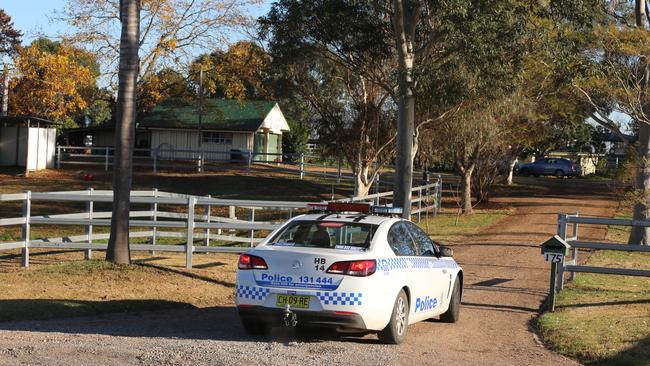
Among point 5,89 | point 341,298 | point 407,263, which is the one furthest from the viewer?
point 5,89

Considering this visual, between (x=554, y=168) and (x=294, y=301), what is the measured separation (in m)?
62.0

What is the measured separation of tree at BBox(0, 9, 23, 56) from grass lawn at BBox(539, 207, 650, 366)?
5067cm

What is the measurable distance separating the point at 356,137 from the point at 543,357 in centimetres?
2514

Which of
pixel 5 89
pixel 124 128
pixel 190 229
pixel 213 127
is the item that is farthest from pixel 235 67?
pixel 124 128

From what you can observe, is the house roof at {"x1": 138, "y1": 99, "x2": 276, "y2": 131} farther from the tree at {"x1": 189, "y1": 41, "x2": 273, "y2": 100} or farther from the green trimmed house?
the tree at {"x1": 189, "y1": 41, "x2": 273, "y2": 100}

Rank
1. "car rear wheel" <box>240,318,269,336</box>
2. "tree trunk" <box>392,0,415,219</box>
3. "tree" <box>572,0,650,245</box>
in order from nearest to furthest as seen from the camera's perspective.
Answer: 1. "car rear wheel" <box>240,318,269,336</box>
2. "tree trunk" <box>392,0,415,219</box>
3. "tree" <box>572,0,650,245</box>

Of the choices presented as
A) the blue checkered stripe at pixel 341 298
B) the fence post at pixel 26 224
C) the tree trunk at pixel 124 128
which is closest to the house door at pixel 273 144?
the fence post at pixel 26 224

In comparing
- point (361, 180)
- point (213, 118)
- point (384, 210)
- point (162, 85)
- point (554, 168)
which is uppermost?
point (162, 85)

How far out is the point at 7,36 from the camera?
2368 inches

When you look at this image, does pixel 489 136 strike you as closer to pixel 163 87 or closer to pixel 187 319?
pixel 163 87

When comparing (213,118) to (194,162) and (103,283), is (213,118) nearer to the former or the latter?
(194,162)

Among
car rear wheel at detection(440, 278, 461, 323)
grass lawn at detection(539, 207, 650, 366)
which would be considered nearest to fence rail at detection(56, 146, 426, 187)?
grass lawn at detection(539, 207, 650, 366)

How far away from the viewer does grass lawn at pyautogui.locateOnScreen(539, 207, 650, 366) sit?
31.1 feet

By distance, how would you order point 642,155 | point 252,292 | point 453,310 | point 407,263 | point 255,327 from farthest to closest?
1. point 642,155
2. point 453,310
3. point 407,263
4. point 255,327
5. point 252,292
